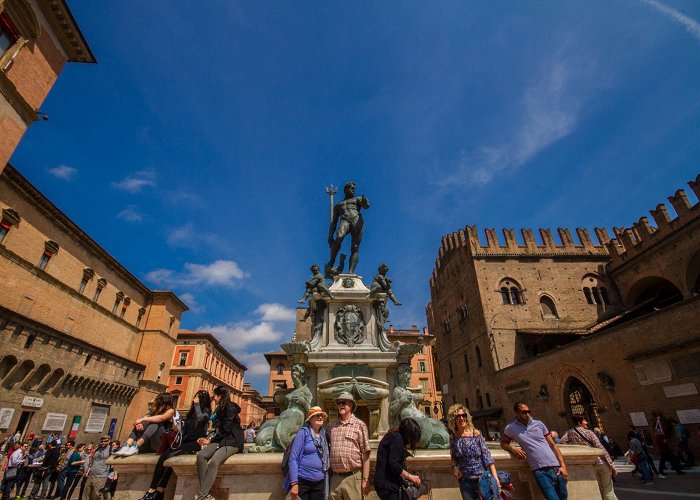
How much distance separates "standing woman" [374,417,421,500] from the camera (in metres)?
2.88

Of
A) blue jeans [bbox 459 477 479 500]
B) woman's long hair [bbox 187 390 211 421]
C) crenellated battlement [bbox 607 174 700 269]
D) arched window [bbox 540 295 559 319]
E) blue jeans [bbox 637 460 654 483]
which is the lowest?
blue jeans [bbox 637 460 654 483]

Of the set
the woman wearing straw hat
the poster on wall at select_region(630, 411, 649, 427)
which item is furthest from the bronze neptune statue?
the poster on wall at select_region(630, 411, 649, 427)

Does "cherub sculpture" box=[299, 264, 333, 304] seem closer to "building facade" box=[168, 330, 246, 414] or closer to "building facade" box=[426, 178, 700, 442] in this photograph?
"building facade" box=[426, 178, 700, 442]

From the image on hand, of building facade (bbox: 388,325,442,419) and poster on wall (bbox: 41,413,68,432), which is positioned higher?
building facade (bbox: 388,325,442,419)

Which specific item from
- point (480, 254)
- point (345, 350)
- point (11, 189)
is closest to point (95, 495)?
point (345, 350)

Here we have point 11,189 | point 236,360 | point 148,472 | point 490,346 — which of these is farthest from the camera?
point 236,360

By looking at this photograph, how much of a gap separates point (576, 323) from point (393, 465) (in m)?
31.5

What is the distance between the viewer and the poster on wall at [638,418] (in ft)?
50.6

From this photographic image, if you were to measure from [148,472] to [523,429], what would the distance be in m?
4.25

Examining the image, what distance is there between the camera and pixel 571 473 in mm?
4016

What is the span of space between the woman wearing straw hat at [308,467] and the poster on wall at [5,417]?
2463 centimetres

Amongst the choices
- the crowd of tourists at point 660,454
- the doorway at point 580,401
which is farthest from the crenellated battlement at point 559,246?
the crowd of tourists at point 660,454

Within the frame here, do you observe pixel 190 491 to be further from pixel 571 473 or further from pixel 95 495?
pixel 95 495

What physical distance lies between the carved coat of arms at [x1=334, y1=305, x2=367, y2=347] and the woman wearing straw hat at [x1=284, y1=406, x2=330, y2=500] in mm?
3518
